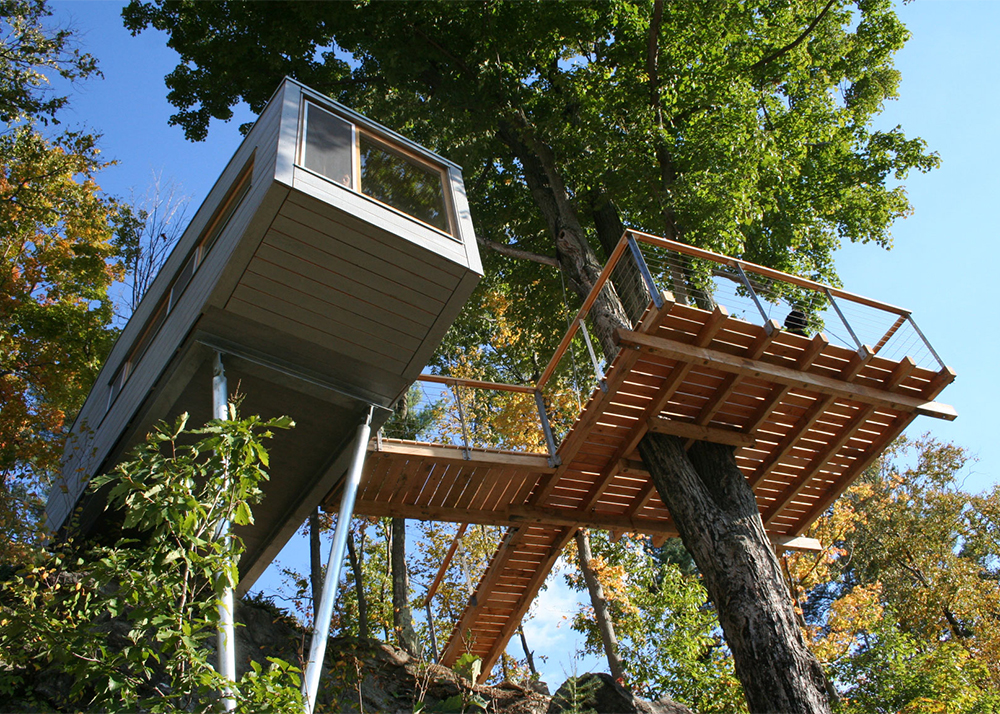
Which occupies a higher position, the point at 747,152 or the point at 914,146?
the point at 914,146

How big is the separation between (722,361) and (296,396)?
3.90 m

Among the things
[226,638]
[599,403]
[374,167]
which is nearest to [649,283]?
[599,403]

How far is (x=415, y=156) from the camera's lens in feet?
24.0

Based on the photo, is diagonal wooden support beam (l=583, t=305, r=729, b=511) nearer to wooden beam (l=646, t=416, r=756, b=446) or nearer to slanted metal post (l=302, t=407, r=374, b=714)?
wooden beam (l=646, t=416, r=756, b=446)

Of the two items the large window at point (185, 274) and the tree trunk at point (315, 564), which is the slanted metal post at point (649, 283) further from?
the tree trunk at point (315, 564)

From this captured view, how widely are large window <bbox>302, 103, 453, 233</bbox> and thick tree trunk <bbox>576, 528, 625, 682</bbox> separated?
209 inches

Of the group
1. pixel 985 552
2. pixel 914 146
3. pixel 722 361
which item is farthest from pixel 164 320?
pixel 985 552

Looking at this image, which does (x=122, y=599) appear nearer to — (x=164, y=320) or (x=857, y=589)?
(x=164, y=320)

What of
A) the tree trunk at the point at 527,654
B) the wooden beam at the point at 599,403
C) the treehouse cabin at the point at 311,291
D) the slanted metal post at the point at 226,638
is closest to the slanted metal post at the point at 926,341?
the wooden beam at the point at 599,403

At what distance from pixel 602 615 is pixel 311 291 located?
7433mm

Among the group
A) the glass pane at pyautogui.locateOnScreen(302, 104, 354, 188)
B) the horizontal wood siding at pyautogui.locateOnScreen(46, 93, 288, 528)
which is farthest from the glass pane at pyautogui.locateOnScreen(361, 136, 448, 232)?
the horizontal wood siding at pyautogui.locateOnScreen(46, 93, 288, 528)

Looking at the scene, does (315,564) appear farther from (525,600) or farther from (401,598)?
(401,598)

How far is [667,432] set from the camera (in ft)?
25.9

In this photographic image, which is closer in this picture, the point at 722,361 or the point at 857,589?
the point at 722,361
